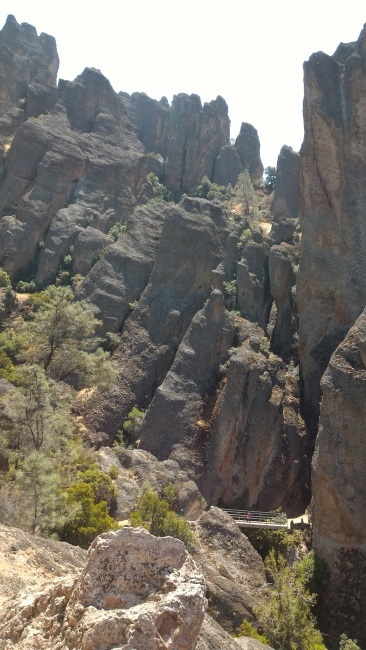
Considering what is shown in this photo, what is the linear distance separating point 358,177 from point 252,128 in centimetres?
3984

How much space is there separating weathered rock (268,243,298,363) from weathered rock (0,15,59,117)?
108 ft

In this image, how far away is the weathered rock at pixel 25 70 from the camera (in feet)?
202

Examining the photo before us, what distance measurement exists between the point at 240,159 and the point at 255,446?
1855 inches

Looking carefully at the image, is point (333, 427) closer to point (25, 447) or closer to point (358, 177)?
point (25, 447)

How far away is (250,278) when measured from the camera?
4062 centimetres

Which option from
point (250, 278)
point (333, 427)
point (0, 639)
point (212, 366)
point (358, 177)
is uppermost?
point (358, 177)

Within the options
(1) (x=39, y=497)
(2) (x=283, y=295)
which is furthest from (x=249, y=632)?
(2) (x=283, y=295)

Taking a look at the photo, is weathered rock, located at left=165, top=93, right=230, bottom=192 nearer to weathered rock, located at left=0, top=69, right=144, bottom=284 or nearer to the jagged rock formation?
the jagged rock formation

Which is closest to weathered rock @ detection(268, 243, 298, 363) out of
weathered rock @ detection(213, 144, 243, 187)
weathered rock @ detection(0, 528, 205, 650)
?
weathered rock @ detection(213, 144, 243, 187)

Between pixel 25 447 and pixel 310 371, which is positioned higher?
pixel 310 371

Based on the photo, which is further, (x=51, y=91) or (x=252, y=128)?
(x=252, y=128)

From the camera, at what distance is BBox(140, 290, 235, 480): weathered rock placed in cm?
3181

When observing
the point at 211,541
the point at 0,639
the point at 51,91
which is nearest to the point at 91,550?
the point at 0,639

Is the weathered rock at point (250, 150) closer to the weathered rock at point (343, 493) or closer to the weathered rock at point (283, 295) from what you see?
the weathered rock at point (283, 295)
